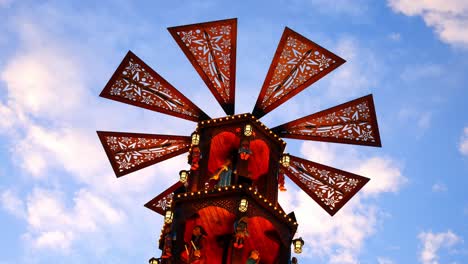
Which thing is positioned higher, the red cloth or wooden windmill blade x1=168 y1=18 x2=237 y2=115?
wooden windmill blade x1=168 y1=18 x2=237 y2=115

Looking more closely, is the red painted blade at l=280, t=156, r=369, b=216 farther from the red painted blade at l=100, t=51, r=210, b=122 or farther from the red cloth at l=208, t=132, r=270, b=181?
the red painted blade at l=100, t=51, r=210, b=122

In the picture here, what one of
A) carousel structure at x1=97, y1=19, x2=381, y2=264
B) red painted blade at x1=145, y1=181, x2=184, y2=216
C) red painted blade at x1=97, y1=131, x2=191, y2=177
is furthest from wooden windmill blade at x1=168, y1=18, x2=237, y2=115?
red painted blade at x1=145, y1=181, x2=184, y2=216

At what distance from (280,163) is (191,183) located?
296 centimetres

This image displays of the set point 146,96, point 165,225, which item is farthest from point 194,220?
point 146,96

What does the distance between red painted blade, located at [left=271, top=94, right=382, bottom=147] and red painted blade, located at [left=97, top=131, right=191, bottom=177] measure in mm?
3335

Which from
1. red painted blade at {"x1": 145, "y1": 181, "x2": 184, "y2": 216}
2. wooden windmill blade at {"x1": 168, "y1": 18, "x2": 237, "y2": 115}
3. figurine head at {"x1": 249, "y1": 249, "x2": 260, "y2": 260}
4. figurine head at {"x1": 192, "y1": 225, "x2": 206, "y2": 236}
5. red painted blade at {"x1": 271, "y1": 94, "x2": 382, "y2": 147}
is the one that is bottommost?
figurine head at {"x1": 249, "y1": 249, "x2": 260, "y2": 260}

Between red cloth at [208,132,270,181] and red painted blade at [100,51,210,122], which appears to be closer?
red cloth at [208,132,270,181]

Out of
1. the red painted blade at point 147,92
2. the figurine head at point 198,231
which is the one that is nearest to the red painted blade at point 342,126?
the red painted blade at point 147,92

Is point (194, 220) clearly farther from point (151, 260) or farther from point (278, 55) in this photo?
point (278, 55)

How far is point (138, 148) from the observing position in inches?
1044

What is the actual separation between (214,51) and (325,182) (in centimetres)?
563

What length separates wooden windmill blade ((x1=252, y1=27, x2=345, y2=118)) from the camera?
1022 inches

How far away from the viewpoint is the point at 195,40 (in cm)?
2625

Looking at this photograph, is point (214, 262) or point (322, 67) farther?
point (322, 67)
